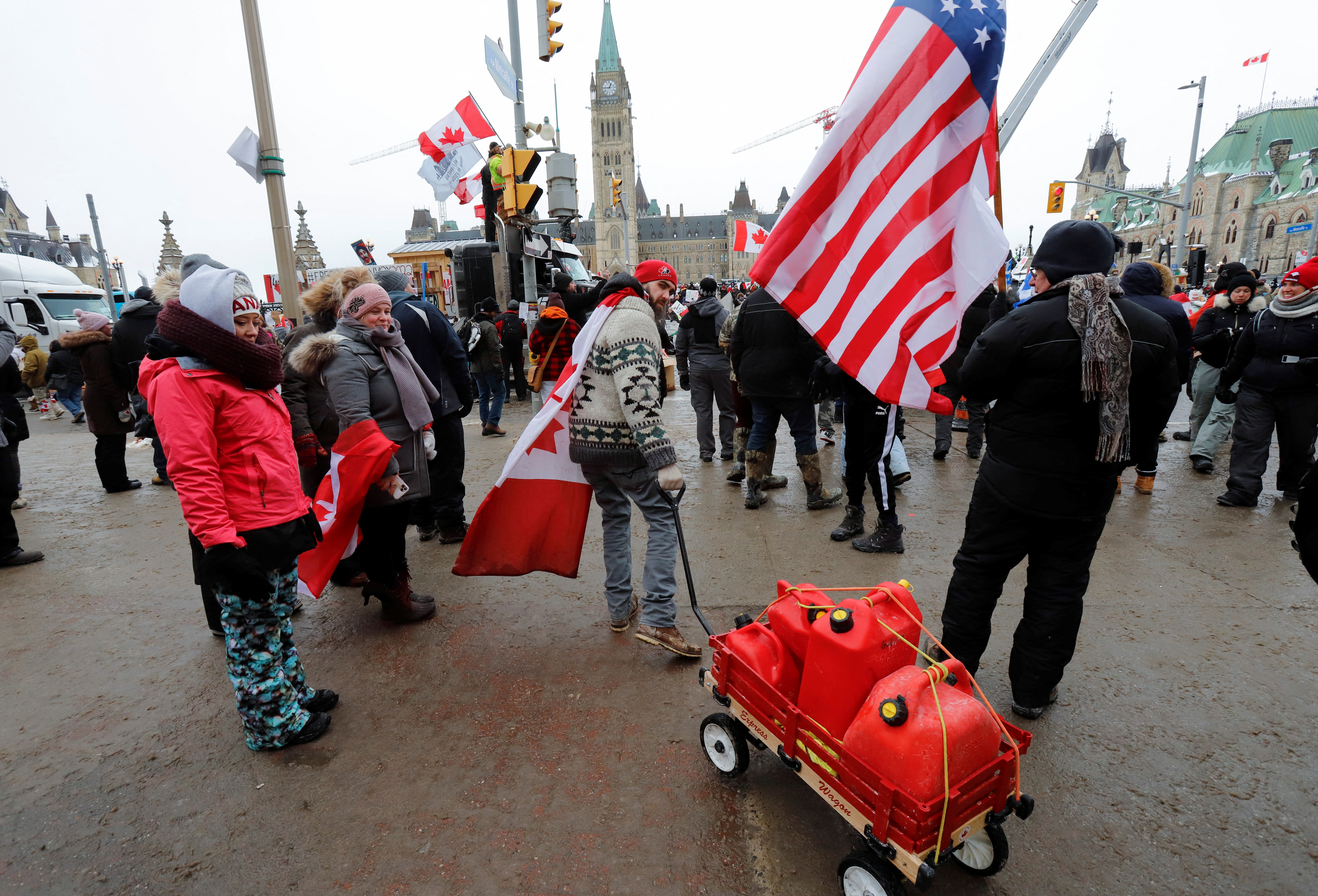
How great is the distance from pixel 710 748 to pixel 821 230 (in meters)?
2.45

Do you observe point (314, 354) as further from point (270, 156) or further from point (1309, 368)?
point (1309, 368)

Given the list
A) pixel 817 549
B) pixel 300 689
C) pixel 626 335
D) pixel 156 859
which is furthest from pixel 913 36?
pixel 156 859

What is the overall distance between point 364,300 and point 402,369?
0.44 meters

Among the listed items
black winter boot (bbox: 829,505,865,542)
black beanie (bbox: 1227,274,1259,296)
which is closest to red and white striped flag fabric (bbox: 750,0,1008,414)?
black winter boot (bbox: 829,505,865,542)

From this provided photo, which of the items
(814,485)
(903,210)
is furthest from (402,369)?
(814,485)

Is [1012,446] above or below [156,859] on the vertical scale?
above

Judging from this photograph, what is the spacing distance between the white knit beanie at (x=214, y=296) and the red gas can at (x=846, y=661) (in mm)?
2522

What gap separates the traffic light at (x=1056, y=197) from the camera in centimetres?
2727

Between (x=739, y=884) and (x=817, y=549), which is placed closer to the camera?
(x=739, y=884)

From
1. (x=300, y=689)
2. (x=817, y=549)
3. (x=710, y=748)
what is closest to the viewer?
(x=710, y=748)

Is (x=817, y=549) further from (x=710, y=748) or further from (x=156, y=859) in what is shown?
(x=156, y=859)

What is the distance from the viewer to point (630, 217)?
100 m

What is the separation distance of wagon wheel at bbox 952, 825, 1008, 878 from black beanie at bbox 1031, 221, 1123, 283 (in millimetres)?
2075

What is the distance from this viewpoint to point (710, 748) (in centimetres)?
252
